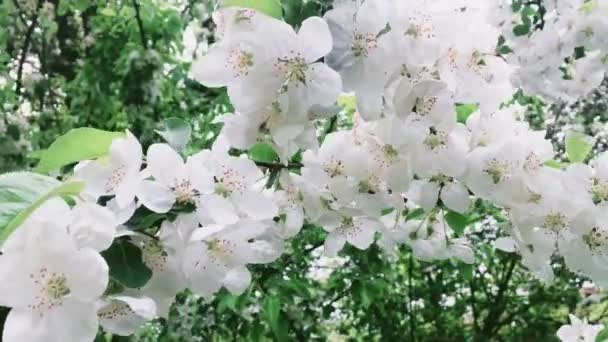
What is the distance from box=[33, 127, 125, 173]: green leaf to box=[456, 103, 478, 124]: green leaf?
1.33 ft

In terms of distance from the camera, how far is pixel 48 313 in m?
0.59

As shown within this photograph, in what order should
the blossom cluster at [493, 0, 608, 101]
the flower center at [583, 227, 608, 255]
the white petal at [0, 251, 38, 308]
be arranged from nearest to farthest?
the white petal at [0, 251, 38, 308], the flower center at [583, 227, 608, 255], the blossom cluster at [493, 0, 608, 101]

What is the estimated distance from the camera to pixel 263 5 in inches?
29.7

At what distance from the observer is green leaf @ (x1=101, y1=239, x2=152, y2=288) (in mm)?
658

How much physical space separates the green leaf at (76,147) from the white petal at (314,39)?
188 mm

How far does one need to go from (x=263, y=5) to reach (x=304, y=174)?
0.25 metres

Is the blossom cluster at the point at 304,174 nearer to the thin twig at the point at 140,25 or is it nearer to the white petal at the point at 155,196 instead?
the white petal at the point at 155,196

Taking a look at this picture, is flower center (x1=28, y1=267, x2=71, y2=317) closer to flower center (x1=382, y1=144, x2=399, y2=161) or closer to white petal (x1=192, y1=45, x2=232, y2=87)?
white petal (x1=192, y1=45, x2=232, y2=87)

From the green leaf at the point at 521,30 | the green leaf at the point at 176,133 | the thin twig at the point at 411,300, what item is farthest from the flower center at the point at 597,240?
the thin twig at the point at 411,300

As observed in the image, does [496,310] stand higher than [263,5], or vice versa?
[496,310]

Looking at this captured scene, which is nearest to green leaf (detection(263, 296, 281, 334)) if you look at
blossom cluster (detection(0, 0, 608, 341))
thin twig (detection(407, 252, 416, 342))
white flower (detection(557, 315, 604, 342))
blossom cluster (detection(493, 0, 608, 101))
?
blossom cluster (detection(493, 0, 608, 101))

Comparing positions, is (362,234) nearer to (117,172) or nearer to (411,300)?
(117,172)

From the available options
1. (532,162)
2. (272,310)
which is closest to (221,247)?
(532,162)

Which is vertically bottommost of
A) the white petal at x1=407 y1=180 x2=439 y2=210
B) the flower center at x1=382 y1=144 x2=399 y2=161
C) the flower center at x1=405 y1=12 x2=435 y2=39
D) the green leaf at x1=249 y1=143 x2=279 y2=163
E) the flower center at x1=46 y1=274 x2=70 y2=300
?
the flower center at x1=46 y1=274 x2=70 y2=300
